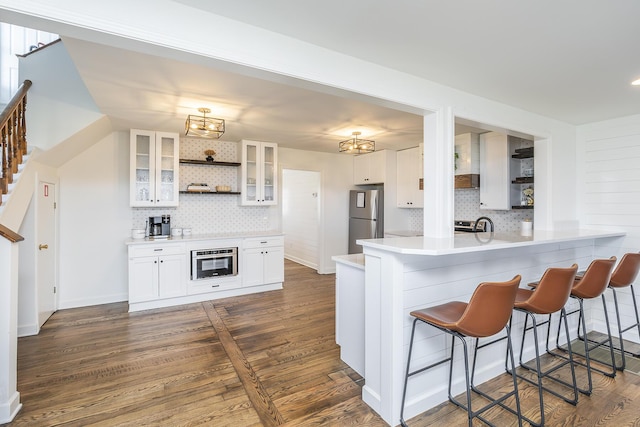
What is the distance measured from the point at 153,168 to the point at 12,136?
167 centimetres

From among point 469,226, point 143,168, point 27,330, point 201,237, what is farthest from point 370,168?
point 27,330

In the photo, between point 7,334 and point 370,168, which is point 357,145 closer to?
point 370,168

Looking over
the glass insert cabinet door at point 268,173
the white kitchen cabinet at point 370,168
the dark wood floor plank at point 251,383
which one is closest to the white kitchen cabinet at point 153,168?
the glass insert cabinet door at point 268,173

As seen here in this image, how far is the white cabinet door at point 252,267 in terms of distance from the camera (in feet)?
15.7

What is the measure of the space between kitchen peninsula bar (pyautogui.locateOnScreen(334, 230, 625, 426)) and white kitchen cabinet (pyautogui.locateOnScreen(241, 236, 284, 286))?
2917 millimetres

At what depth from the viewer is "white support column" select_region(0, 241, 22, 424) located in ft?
6.47

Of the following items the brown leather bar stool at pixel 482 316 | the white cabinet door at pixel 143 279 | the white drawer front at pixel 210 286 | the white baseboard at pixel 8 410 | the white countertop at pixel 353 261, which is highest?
the white countertop at pixel 353 261

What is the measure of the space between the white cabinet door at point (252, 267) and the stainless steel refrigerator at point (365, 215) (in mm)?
1966

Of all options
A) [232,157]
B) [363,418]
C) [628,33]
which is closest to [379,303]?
[363,418]

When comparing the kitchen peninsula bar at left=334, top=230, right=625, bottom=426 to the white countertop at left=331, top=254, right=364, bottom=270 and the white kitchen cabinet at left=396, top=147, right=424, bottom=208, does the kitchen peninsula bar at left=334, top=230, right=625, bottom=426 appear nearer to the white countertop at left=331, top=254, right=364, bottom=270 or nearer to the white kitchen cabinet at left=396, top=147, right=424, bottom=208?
the white countertop at left=331, top=254, right=364, bottom=270

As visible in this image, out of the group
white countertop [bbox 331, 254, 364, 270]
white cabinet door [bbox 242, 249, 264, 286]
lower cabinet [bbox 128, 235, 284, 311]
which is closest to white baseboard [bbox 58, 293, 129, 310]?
lower cabinet [bbox 128, 235, 284, 311]

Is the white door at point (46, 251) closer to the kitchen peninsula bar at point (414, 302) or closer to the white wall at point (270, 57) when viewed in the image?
the white wall at point (270, 57)

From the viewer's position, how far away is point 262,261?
16.2ft

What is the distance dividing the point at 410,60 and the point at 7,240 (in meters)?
2.98
